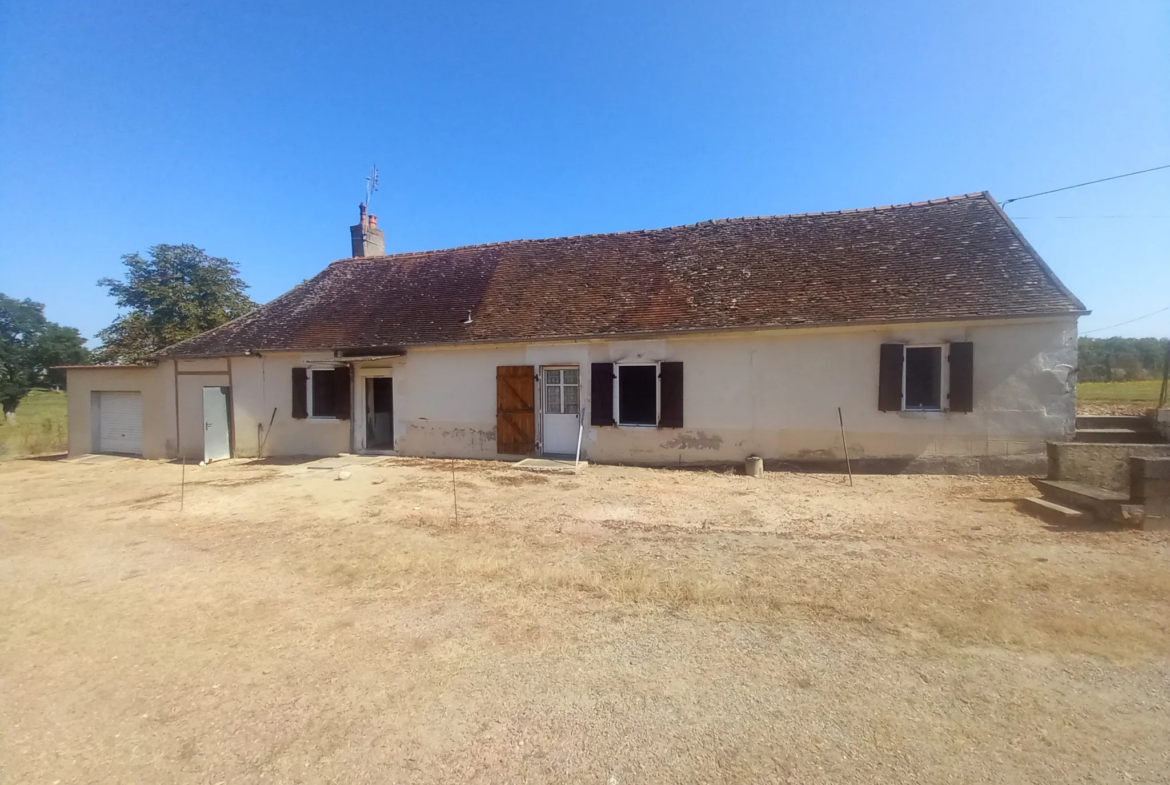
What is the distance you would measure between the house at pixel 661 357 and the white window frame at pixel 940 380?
0.12 ft

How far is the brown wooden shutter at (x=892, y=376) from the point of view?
32.2ft

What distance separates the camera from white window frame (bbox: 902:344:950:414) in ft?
31.8

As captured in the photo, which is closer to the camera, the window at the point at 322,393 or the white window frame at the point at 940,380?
the white window frame at the point at 940,380

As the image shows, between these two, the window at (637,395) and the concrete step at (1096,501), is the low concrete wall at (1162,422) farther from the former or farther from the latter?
the window at (637,395)

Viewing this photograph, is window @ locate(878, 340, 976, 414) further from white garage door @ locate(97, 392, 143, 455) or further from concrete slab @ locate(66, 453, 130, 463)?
white garage door @ locate(97, 392, 143, 455)

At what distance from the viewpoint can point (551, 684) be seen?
3.22m

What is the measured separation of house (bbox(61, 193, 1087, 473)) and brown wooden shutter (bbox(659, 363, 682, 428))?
32mm

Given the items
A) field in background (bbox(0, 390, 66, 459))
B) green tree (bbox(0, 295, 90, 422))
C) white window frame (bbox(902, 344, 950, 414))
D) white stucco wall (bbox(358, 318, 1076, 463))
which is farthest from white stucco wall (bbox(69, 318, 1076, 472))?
green tree (bbox(0, 295, 90, 422))

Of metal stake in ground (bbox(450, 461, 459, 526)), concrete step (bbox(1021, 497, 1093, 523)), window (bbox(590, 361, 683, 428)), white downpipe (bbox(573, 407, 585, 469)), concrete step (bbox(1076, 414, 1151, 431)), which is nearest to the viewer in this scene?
concrete step (bbox(1021, 497, 1093, 523))

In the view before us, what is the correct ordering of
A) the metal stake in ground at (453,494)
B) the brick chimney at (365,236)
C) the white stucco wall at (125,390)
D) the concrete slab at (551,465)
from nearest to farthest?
the metal stake in ground at (453,494)
the concrete slab at (551,465)
the white stucco wall at (125,390)
the brick chimney at (365,236)

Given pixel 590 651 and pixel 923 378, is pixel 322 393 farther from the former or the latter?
pixel 923 378

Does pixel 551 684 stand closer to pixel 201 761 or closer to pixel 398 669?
pixel 398 669

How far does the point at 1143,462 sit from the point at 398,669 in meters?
8.08

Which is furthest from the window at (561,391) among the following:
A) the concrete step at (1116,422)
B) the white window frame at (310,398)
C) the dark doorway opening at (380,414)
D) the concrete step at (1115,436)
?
the concrete step at (1116,422)
